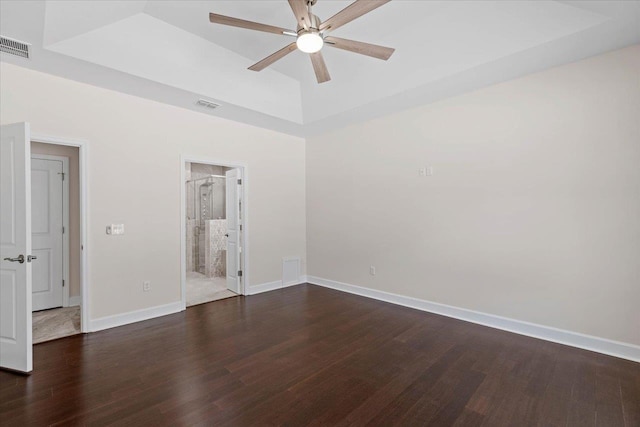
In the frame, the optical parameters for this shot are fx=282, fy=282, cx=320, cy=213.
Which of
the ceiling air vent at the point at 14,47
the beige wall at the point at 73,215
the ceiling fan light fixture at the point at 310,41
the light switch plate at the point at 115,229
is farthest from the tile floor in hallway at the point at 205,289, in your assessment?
the ceiling fan light fixture at the point at 310,41

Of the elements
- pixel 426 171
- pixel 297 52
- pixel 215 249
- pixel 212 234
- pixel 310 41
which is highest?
pixel 297 52

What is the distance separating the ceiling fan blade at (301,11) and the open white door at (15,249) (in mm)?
2586

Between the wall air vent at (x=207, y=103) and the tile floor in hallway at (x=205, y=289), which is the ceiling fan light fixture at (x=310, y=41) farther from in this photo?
the tile floor in hallway at (x=205, y=289)

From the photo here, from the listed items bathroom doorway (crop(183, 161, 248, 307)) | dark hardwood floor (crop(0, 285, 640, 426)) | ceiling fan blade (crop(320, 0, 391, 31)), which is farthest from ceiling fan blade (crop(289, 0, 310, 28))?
bathroom doorway (crop(183, 161, 248, 307))

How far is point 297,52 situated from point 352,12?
1717mm

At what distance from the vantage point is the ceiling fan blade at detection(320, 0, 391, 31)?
1997 millimetres

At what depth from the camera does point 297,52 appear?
3.64 m

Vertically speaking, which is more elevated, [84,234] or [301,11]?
[301,11]

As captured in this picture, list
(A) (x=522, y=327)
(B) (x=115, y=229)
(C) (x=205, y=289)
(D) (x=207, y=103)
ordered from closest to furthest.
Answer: (A) (x=522, y=327) < (B) (x=115, y=229) < (D) (x=207, y=103) < (C) (x=205, y=289)

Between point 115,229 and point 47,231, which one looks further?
point 47,231

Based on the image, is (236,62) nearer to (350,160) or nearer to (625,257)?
(350,160)

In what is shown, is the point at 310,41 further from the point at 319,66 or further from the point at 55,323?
the point at 55,323

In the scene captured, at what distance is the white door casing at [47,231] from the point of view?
3.99 m

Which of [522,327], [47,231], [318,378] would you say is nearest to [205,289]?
[47,231]
